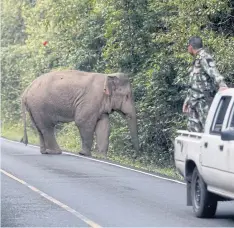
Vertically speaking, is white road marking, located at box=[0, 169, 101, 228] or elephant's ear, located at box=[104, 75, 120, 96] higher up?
elephant's ear, located at box=[104, 75, 120, 96]

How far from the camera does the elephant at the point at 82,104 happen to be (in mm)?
27969

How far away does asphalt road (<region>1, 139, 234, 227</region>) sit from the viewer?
12898 mm

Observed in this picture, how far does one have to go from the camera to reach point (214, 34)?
22344 millimetres

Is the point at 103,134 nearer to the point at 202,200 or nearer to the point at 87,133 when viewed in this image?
the point at 87,133

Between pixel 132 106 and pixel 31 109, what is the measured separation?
3474 millimetres

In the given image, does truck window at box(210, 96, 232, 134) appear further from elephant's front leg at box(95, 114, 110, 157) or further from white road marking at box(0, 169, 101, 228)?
elephant's front leg at box(95, 114, 110, 157)

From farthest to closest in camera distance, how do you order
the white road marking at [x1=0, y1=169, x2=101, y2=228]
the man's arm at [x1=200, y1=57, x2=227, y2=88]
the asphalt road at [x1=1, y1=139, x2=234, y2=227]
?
the man's arm at [x1=200, y1=57, x2=227, y2=88] < the asphalt road at [x1=1, y1=139, x2=234, y2=227] < the white road marking at [x1=0, y1=169, x2=101, y2=228]

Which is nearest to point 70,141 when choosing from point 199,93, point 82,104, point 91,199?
point 82,104

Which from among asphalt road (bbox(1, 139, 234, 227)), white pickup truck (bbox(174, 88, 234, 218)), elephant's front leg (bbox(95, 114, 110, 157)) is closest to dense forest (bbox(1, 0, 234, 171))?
elephant's front leg (bbox(95, 114, 110, 157))

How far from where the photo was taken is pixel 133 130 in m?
27.7

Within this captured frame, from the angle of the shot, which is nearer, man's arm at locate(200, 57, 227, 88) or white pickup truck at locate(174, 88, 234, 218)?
white pickup truck at locate(174, 88, 234, 218)

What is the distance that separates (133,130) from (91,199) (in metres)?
12.2

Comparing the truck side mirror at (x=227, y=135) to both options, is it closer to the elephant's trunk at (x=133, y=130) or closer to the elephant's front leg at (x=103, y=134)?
the elephant's trunk at (x=133, y=130)

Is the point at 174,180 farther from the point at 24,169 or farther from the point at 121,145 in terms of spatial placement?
the point at 121,145
